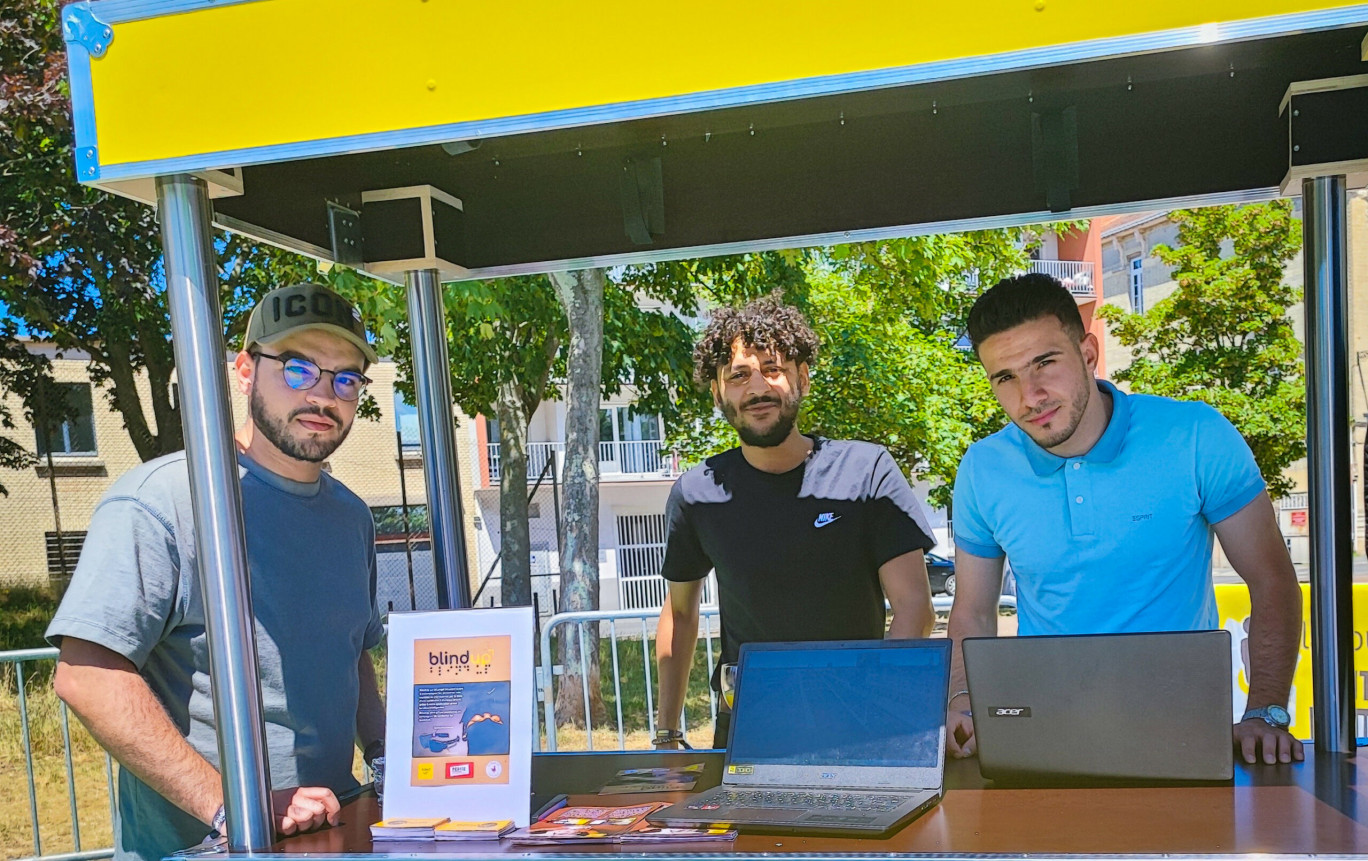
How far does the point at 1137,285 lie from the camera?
102ft

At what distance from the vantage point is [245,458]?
2676 millimetres

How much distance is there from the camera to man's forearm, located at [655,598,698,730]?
3605mm

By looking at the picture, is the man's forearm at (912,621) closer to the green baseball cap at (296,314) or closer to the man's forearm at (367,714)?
the man's forearm at (367,714)

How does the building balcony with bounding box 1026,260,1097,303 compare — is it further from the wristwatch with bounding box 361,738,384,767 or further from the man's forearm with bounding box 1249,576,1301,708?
the wristwatch with bounding box 361,738,384,767

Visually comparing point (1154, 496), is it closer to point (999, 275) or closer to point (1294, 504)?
point (999, 275)

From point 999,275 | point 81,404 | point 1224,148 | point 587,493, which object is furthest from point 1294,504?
point 1224,148

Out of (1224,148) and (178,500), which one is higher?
(1224,148)

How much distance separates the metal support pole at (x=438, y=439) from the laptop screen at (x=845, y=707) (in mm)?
1105

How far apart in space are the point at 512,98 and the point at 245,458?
4.21 feet

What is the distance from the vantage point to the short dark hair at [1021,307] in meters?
2.69

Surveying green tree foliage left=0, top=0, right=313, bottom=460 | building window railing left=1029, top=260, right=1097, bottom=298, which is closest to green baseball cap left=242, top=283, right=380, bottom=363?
green tree foliage left=0, top=0, right=313, bottom=460

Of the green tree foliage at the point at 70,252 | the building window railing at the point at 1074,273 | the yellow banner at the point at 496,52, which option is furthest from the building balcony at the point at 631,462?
the yellow banner at the point at 496,52

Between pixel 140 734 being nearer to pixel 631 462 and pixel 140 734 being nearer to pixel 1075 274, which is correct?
pixel 631 462

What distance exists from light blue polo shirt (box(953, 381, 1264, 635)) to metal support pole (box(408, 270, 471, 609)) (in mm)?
1376
